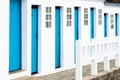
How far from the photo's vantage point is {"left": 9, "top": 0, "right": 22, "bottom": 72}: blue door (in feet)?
42.8

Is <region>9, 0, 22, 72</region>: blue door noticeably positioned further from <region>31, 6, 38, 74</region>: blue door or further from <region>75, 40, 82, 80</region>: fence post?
<region>75, 40, 82, 80</region>: fence post

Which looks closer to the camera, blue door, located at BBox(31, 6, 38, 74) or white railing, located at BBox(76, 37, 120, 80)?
white railing, located at BBox(76, 37, 120, 80)

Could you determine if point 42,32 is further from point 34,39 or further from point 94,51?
point 94,51

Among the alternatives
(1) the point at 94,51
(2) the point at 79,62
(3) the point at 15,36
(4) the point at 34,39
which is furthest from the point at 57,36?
(2) the point at 79,62

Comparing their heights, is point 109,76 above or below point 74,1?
below

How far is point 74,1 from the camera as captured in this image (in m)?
17.0

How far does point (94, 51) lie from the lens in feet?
44.1

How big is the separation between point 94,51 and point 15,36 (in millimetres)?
2609

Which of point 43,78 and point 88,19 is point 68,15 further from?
point 43,78

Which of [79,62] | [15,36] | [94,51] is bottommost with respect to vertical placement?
[79,62]

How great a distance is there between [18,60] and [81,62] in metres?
2.44
